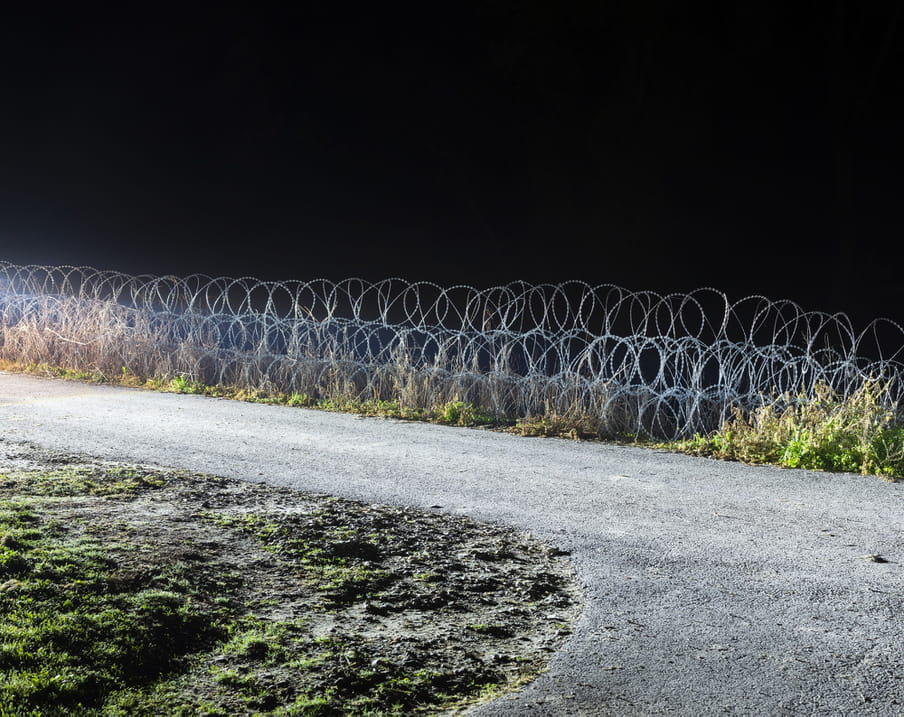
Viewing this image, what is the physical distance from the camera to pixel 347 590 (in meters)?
4.22

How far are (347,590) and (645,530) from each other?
2.15 meters

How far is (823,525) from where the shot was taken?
5793mm

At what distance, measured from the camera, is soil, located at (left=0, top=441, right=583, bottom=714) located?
10.9ft

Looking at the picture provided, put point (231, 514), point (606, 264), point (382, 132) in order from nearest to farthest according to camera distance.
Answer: point (231, 514) → point (606, 264) → point (382, 132)

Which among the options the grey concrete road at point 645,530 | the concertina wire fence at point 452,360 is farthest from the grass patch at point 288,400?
the grey concrete road at point 645,530

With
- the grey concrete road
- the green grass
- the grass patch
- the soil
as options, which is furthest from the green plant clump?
the green grass

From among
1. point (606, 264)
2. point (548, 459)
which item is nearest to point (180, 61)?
point (606, 264)

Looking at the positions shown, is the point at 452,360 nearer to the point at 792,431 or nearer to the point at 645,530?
the point at 792,431

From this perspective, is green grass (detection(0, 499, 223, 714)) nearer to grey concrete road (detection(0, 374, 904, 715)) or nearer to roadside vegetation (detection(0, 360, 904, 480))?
grey concrete road (detection(0, 374, 904, 715))

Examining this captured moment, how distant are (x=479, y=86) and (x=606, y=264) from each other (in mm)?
5492

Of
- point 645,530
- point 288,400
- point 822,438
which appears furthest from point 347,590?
point 288,400

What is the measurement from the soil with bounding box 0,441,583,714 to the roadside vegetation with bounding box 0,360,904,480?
360 centimetres

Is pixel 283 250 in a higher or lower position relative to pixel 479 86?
lower

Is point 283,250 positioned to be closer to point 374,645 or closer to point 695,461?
point 695,461
